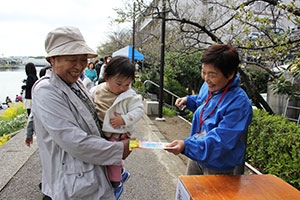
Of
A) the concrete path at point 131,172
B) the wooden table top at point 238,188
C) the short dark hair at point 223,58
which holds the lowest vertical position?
the concrete path at point 131,172

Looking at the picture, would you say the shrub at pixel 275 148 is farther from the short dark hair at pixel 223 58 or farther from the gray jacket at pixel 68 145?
the gray jacket at pixel 68 145

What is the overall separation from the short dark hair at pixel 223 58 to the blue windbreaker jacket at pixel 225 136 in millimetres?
135

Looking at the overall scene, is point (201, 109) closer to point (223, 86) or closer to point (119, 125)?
point (223, 86)

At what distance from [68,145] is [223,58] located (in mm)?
1237

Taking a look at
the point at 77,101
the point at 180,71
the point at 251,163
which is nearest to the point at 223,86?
the point at 77,101

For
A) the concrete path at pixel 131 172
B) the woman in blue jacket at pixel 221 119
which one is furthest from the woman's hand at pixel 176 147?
the concrete path at pixel 131 172

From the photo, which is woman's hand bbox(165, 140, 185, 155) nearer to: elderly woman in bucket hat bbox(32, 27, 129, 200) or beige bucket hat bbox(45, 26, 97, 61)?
elderly woman in bucket hat bbox(32, 27, 129, 200)

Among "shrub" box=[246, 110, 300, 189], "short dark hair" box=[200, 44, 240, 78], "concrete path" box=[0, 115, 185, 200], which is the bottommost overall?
"concrete path" box=[0, 115, 185, 200]

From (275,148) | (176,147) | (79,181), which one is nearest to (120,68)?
(176,147)

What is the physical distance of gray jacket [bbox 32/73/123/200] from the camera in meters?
1.19

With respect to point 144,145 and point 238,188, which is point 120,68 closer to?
point 144,145

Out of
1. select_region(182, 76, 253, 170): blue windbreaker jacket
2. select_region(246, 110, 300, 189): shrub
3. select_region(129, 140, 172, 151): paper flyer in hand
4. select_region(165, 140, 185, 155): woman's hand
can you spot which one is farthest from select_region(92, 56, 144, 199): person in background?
select_region(246, 110, 300, 189): shrub

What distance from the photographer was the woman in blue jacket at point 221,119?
1457 mm

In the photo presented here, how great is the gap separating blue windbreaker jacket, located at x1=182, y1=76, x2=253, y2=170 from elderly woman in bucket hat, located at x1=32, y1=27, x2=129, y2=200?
568 mm
